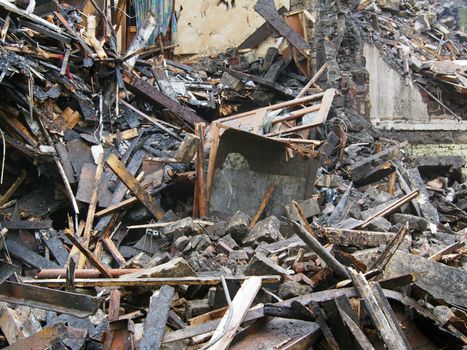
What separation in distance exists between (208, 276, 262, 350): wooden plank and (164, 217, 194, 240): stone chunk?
2526mm

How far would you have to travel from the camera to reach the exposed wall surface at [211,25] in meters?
11.9

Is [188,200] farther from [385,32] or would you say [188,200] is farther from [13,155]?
[385,32]

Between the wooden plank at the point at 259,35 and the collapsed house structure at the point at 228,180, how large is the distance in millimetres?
29

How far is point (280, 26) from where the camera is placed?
35.5 feet

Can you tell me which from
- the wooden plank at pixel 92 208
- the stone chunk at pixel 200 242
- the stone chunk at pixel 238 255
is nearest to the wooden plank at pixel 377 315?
the stone chunk at pixel 238 255

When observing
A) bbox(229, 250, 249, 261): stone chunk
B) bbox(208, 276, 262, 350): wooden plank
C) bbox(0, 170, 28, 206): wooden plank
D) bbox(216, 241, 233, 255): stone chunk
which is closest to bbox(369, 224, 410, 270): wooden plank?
bbox(208, 276, 262, 350): wooden plank

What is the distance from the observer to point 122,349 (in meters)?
3.07

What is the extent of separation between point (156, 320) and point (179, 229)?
2.98 metres

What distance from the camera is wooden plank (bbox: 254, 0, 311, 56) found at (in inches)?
419

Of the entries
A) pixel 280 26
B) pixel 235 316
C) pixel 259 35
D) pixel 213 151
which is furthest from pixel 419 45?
pixel 235 316

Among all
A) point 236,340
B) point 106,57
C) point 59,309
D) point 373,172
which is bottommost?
point 373,172

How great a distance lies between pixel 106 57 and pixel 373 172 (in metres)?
4.67

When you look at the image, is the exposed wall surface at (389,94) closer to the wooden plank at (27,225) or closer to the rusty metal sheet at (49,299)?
the wooden plank at (27,225)

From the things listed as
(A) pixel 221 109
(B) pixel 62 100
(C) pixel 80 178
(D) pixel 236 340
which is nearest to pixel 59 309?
(D) pixel 236 340
